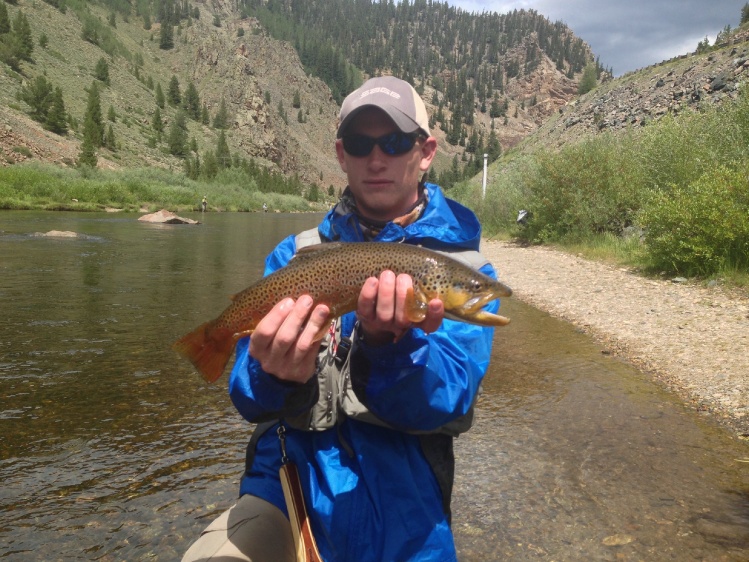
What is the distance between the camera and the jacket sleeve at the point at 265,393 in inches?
88.5

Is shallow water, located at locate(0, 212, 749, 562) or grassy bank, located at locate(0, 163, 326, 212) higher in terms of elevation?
grassy bank, located at locate(0, 163, 326, 212)

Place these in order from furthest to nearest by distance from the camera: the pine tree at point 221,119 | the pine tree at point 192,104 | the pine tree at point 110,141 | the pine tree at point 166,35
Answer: the pine tree at point 166,35 < the pine tree at point 221,119 < the pine tree at point 192,104 < the pine tree at point 110,141

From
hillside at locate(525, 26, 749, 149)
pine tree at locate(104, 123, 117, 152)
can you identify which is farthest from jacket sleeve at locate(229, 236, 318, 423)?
pine tree at locate(104, 123, 117, 152)

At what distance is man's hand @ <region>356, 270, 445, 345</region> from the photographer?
6.82 ft

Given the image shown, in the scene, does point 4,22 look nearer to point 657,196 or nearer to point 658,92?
point 658,92

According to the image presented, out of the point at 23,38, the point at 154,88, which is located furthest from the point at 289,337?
the point at 154,88

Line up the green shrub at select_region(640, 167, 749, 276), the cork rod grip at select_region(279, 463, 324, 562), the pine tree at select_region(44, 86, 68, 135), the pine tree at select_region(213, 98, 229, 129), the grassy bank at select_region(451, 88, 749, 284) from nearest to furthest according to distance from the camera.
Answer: the cork rod grip at select_region(279, 463, 324, 562)
the green shrub at select_region(640, 167, 749, 276)
the grassy bank at select_region(451, 88, 749, 284)
the pine tree at select_region(44, 86, 68, 135)
the pine tree at select_region(213, 98, 229, 129)

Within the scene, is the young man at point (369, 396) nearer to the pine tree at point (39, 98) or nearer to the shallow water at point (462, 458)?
the shallow water at point (462, 458)

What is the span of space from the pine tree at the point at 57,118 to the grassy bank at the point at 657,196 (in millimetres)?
74489

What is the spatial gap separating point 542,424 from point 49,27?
147 m

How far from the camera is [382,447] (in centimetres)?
240

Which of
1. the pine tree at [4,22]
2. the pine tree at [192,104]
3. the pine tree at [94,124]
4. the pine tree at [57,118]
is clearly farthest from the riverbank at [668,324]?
the pine tree at [192,104]

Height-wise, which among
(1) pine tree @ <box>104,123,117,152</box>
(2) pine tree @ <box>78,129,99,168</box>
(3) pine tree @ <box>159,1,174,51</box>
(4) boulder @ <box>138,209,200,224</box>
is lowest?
(4) boulder @ <box>138,209,200,224</box>

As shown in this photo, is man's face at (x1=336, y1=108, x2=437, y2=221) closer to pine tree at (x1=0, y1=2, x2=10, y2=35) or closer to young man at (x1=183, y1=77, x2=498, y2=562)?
young man at (x1=183, y1=77, x2=498, y2=562)
